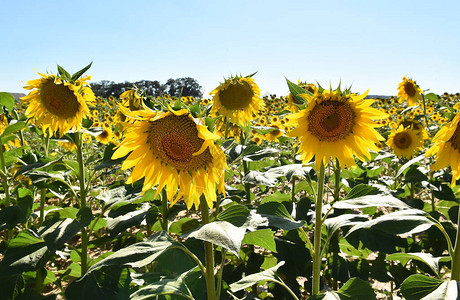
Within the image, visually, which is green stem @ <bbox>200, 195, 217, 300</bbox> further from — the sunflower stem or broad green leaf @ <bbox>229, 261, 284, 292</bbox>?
the sunflower stem

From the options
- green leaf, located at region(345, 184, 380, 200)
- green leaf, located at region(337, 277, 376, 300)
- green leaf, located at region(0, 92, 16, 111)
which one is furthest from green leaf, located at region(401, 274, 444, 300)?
green leaf, located at region(0, 92, 16, 111)

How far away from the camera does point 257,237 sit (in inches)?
55.0

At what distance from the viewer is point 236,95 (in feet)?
10.3

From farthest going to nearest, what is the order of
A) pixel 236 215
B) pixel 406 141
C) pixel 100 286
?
pixel 406 141, pixel 100 286, pixel 236 215

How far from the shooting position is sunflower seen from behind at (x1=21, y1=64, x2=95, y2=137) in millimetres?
2253

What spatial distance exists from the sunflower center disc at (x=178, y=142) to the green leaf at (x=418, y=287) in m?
0.92

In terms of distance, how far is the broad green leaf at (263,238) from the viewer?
1348 millimetres

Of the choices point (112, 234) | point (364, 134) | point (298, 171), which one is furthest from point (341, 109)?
point (112, 234)

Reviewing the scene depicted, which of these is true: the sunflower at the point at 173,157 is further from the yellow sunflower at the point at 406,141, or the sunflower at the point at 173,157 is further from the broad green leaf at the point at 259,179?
the yellow sunflower at the point at 406,141

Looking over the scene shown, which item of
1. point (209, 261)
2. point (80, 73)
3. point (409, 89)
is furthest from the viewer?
point (409, 89)

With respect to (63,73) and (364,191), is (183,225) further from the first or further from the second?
(63,73)

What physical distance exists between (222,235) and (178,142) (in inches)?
21.0

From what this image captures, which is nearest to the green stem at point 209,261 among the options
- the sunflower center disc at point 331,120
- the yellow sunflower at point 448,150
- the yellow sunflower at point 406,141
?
the sunflower center disc at point 331,120

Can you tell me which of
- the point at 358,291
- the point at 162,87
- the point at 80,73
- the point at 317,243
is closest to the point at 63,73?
the point at 80,73
